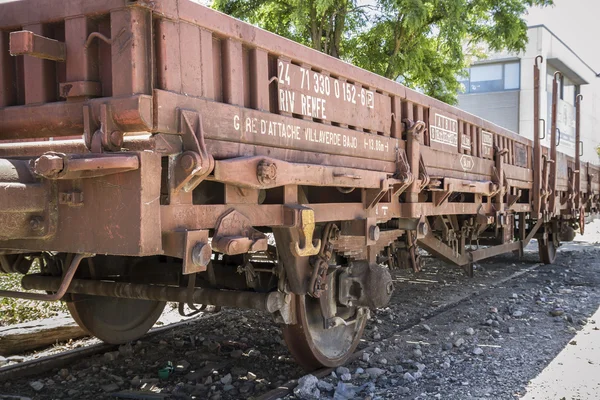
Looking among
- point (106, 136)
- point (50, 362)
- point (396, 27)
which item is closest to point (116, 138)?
point (106, 136)

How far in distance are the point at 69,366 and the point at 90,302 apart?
0.57 meters

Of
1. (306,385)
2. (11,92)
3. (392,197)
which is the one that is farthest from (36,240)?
(392,197)

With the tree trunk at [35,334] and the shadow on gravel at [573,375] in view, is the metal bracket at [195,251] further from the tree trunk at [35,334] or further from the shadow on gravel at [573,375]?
the tree trunk at [35,334]

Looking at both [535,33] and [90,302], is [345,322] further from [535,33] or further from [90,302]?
[535,33]

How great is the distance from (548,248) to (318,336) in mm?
8559

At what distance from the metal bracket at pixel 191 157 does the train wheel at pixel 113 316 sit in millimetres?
2644

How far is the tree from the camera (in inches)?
458

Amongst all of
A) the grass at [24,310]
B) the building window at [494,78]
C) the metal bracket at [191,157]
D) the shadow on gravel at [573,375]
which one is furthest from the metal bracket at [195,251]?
the building window at [494,78]

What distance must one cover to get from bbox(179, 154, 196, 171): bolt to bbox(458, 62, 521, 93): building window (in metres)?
28.7

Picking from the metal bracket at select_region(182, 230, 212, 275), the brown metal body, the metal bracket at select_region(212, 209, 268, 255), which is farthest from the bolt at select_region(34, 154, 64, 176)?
the metal bracket at select_region(212, 209, 268, 255)

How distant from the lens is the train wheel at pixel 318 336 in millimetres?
4395

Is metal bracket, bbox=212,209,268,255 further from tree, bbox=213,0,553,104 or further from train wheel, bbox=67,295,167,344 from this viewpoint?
tree, bbox=213,0,553,104

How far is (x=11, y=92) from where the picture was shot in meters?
3.38

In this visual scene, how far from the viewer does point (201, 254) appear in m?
3.02
